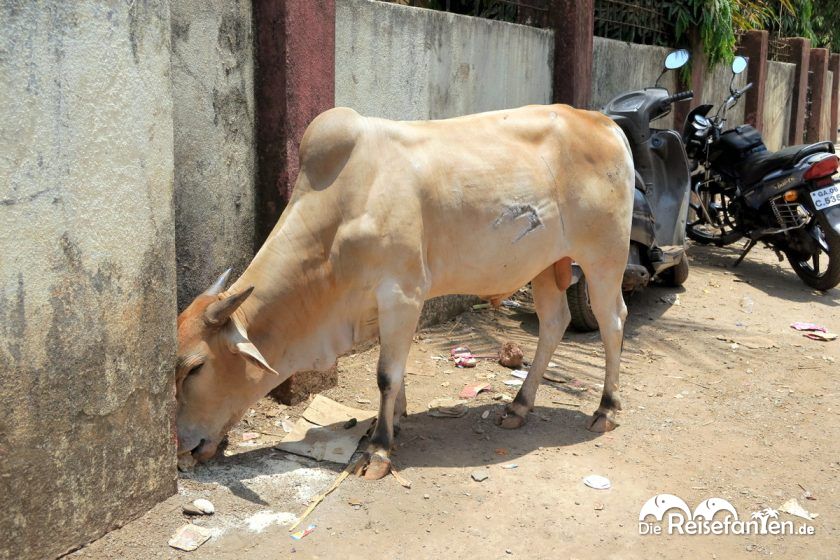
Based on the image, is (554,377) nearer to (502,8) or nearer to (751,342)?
(751,342)

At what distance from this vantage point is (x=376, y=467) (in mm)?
4156

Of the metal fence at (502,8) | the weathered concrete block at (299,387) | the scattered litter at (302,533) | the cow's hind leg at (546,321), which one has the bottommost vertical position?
the scattered litter at (302,533)

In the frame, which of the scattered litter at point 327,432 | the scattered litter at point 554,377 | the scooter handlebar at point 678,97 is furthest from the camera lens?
the scooter handlebar at point 678,97

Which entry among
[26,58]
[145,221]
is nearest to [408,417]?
[145,221]

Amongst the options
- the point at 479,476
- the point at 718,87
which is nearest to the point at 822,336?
the point at 479,476

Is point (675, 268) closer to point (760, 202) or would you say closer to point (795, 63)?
point (760, 202)

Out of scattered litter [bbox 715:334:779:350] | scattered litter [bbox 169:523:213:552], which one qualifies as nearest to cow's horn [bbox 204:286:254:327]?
scattered litter [bbox 169:523:213:552]

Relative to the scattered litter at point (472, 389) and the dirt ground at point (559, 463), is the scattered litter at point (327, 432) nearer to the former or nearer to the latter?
the dirt ground at point (559, 463)

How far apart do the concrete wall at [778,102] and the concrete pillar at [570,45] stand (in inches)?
289

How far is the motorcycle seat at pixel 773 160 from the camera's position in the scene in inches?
316

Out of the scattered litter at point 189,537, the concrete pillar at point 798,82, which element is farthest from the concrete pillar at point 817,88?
the scattered litter at point 189,537

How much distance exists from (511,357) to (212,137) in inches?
98.0

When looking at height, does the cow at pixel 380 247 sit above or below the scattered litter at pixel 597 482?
above

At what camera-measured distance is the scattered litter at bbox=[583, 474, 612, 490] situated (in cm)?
420
